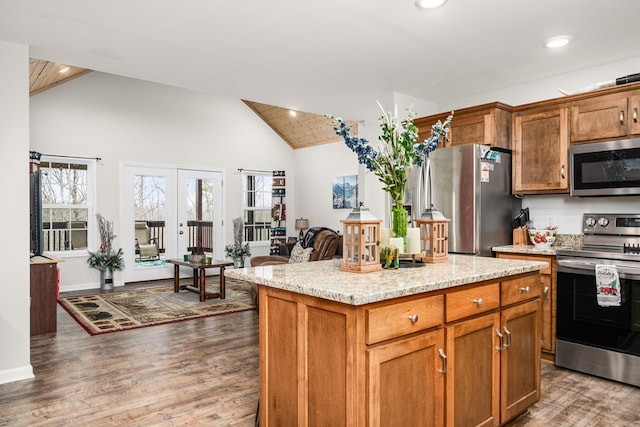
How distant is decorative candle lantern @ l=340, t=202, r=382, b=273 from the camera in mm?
2051

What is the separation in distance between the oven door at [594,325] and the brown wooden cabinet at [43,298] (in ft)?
15.0

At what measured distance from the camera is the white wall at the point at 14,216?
10.0 ft

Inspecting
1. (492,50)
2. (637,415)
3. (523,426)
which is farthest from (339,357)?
(492,50)

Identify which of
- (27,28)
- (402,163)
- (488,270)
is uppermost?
(27,28)

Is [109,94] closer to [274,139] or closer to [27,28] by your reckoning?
[274,139]

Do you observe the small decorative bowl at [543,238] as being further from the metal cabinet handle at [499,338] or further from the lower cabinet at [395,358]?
the metal cabinet handle at [499,338]

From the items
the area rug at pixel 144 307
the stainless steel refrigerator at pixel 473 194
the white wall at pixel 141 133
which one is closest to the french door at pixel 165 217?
the white wall at pixel 141 133

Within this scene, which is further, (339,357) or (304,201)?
(304,201)

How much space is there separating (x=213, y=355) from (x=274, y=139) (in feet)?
20.1

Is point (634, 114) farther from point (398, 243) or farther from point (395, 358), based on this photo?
point (395, 358)

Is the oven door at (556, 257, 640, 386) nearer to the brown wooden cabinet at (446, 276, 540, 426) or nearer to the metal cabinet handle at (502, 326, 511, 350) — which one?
the brown wooden cabinet at (446, 276, 540, 426)

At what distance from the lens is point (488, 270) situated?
7.22 ft

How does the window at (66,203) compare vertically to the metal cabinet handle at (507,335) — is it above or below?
above

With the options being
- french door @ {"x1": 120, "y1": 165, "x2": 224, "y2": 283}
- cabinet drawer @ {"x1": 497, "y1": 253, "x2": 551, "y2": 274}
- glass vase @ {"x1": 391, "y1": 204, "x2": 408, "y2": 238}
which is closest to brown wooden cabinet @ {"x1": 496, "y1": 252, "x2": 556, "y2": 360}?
cabinet drawer @ {"x1": 497, "y1": 253, "x2": 551, "y2": 274}
